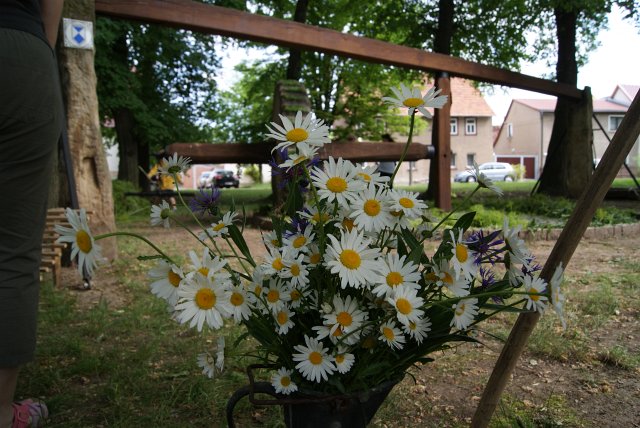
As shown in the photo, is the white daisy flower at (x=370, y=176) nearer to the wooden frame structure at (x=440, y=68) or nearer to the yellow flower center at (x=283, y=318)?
the yellow flower center at (x=283, y=318)

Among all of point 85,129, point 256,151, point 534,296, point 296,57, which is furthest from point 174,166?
point 296,57

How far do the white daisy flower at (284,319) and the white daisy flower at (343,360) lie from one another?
11 cm

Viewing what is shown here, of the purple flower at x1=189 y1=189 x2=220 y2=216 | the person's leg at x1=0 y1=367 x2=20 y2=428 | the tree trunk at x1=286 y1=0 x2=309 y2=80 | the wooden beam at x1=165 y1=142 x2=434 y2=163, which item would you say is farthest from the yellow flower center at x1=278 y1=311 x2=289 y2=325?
the tree trunk at x1=286 y1=0 x2=309 y2=80

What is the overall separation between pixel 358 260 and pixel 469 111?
4662 cm

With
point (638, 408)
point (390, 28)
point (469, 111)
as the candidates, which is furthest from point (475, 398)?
point (469, 111)

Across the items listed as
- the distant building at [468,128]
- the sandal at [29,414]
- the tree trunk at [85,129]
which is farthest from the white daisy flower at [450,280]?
the distant building at [468,128]

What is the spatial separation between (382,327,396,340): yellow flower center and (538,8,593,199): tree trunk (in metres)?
9.94

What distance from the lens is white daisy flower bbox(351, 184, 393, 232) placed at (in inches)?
42.0

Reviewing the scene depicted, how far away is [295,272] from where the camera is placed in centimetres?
107

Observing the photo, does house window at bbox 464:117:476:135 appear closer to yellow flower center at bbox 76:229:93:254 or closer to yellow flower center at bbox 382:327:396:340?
yellow flower center at bbox 382:327:396:340

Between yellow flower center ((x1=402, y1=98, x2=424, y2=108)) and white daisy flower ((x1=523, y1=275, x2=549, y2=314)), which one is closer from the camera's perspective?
white daisy flower ((x1=523, y1=275, x2=549, y2=314))

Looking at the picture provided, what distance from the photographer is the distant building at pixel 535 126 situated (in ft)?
149

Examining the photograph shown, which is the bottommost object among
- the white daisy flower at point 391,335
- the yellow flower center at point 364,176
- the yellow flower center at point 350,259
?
the white daisy flower at point 391,335

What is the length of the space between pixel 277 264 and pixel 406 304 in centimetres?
27
